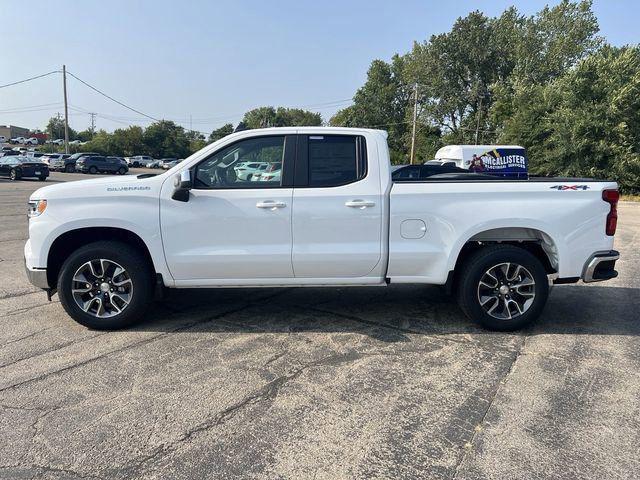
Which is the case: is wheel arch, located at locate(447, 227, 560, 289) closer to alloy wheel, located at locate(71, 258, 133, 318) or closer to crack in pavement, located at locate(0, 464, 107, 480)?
alloy wheel, located at locate(71, 258, 133, 318)

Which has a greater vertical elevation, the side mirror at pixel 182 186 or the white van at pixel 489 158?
the white van at pixel 489 158

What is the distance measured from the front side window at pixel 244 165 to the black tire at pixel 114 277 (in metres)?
0.97

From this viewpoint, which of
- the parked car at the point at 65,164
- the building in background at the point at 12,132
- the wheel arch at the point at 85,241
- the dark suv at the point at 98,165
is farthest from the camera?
the building in background at the point at 12,132

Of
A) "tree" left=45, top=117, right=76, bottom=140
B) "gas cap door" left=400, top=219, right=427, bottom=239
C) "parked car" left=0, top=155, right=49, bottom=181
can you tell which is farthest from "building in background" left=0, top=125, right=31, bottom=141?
"gas cap door" left=400, top=219, right=427, bottom=239

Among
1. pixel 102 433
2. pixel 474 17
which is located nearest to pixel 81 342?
pixel 102 433

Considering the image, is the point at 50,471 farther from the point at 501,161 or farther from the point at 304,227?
the point at 501,161

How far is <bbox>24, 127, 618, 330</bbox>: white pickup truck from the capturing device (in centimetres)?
467

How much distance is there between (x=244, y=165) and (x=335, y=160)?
0.90 m

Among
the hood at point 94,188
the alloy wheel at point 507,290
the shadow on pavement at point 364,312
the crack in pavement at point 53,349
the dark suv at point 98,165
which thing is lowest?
the crack in pavement at point 53,349

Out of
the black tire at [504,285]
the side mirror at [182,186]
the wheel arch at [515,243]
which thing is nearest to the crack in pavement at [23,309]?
the side mirror at [182,186]

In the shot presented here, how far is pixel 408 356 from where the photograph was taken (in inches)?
169

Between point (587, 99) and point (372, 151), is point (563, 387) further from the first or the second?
point (587, 99)

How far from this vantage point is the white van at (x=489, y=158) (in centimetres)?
2198

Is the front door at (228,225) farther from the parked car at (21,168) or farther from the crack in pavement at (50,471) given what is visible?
the parked car at (21,168)
